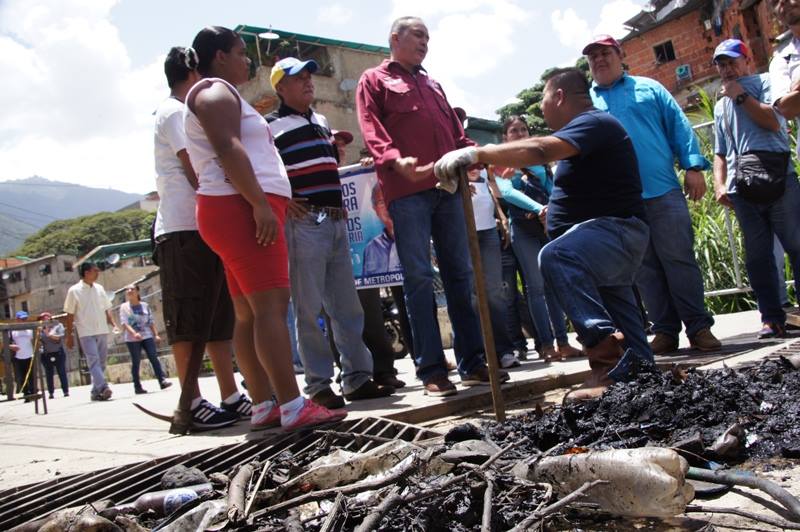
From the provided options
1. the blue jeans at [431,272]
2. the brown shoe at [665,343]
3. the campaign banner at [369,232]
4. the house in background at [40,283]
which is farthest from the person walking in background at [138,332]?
the house in background at [40,283]

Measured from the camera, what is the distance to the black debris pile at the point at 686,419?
2.25 metres

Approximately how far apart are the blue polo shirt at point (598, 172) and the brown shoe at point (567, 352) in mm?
2050

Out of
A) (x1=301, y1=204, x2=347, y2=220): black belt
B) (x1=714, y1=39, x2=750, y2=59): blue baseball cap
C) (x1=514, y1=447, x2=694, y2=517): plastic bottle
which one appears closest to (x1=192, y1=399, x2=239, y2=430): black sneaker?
(x1=301, y1=204, x2=347, y2=220): black belt

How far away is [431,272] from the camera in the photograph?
4.20 metres

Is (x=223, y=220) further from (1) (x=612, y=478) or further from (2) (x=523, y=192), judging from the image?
(2) (x=523, y=192)

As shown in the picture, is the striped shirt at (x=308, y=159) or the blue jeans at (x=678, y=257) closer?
the striped shirt at (x=308, y=159)

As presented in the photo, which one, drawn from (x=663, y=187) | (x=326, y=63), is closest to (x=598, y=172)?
(x=663, y=187)

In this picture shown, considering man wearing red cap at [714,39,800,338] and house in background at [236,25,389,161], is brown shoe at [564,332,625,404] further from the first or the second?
house in background at [236,25,389,161]

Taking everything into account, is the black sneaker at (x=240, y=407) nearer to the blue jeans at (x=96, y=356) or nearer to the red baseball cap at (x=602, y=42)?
the red baseball cap at (x=602, y=42)

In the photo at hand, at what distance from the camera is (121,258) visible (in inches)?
2162

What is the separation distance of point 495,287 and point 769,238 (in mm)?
1920

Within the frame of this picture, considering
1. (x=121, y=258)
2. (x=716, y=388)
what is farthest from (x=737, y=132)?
(x=121, y=258)

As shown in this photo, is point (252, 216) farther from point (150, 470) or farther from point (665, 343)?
point (665, 343)

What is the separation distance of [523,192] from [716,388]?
3525 mm
